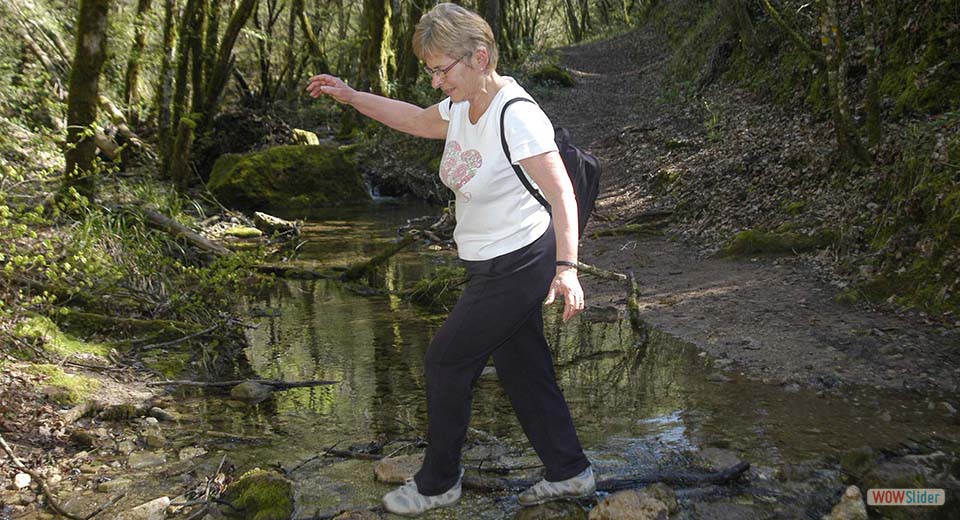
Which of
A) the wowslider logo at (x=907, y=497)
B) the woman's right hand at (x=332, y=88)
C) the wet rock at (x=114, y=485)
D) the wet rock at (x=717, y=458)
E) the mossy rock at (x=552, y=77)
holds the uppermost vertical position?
the mossy rock at (x=552, y=77)

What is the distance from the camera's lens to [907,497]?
3.29 m

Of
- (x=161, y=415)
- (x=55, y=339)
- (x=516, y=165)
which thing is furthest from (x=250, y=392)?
(x=516, y=165)

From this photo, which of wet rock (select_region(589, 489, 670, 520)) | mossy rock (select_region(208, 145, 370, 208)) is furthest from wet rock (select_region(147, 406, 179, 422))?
mossy rock (select_region(208, 145, 370, 208))

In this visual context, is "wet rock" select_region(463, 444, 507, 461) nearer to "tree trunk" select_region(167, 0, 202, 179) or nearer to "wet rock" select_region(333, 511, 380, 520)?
"wet rock" select_region(333, 511, 380, 520)

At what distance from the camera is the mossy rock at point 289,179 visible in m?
17.0

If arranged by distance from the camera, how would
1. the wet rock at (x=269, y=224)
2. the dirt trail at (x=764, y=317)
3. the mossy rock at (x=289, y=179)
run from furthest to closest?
the mossy rock at (x=289, y=179), the wet rock at (x=269, y=224), the dirt trail at (x=764, y=317)

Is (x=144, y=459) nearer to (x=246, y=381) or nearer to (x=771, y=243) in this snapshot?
(x=246, y=381)

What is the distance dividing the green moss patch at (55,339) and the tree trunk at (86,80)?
2.24 m

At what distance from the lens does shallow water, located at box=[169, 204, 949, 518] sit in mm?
4012

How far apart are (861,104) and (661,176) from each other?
337 cm

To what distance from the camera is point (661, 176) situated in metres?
12.5

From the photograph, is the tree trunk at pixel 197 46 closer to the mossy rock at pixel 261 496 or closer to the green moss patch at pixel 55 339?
the green moss patch at pixel 55 339

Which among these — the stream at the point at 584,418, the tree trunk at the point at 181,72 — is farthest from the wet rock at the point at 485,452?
the tree trunk at the point at 181,72

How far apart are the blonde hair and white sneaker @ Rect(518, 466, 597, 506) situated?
6.07 feet
